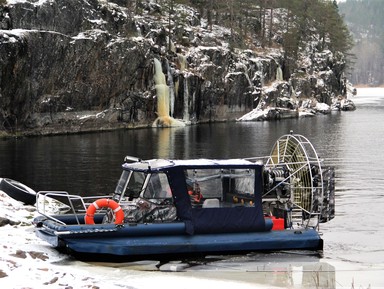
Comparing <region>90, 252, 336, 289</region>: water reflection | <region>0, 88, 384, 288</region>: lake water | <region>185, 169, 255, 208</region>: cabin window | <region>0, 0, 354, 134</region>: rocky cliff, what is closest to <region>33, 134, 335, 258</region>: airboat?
<region>185, 169, 255, 208</region>: cabin window

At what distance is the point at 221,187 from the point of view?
19328mm

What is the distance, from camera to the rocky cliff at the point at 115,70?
71.1 m

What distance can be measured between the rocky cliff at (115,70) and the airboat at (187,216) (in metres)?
53.8

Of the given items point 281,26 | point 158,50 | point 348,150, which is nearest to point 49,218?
point 348,150

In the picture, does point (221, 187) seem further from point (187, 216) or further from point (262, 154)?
point (262, 154)

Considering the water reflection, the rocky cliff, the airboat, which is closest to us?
the water reflection

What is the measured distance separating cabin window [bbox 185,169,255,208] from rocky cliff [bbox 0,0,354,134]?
178 feet

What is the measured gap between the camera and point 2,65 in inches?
2685

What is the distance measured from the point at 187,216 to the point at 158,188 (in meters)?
1.28

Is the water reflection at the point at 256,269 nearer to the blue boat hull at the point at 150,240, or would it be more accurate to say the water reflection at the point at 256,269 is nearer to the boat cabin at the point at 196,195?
the blue boat hull at the point at 150,240

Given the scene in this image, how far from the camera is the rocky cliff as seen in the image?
233 feet

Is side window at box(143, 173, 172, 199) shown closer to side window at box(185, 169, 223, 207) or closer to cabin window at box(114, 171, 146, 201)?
cabin window at box(114, 171, 146, 201)

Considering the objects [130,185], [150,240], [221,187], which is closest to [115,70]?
[130,185]

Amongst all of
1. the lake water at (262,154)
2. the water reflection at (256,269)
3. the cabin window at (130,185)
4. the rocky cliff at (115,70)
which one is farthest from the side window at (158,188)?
the rocky cliff at (115,70)
